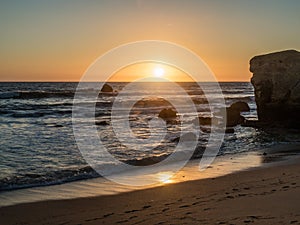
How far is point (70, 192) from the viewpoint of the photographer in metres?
8.43

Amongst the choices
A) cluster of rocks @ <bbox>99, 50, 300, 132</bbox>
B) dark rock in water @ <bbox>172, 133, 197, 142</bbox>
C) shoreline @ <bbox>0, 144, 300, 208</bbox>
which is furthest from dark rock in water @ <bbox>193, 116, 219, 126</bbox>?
shoreline @ <bbox>0, 144, 300, 208</bbox>

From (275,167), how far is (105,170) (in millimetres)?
4501

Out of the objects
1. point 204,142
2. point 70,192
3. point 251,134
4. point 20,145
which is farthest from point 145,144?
point 70,192

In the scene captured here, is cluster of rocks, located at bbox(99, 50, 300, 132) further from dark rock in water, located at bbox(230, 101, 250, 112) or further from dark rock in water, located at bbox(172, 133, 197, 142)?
dark rock in water, located at bbox(230, 101, 250, 112)

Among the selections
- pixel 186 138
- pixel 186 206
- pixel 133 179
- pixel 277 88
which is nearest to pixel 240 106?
pixel 277 88

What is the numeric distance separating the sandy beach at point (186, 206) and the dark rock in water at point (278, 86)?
14322 mm

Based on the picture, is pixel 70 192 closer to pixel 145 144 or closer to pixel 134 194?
pixel 134 194

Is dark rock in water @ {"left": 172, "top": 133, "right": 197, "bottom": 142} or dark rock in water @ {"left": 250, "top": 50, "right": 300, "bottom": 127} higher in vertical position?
dark rock in water @ {"left": 250, "top": 50, "right": 300, "bottom": 127}

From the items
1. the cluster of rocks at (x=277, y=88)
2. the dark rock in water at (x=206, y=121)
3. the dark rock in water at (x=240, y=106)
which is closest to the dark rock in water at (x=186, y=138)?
the cluster of rocks at (x=277, y=88)

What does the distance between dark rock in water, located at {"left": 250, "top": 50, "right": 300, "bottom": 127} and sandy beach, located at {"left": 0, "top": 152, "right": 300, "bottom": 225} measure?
14.3m

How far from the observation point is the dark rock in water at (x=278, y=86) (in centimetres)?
2230

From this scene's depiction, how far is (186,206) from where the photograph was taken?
6.50m

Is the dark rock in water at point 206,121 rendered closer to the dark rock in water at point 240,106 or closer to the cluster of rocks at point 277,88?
the cluster of rocks at point 277,88

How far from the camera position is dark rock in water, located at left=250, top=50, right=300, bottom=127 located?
22297mm
